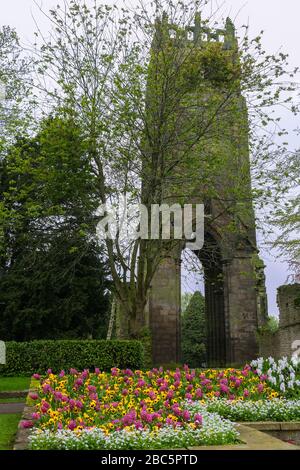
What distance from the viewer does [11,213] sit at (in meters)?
17.5

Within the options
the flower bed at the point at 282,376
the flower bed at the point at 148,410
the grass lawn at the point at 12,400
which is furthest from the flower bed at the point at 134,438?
the grass lawn at the point at 12,400

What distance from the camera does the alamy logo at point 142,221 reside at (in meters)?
15.9

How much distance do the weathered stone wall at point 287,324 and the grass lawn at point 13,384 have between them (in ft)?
31.8

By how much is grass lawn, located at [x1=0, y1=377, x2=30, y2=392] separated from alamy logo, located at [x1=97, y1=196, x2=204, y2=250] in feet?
15.5

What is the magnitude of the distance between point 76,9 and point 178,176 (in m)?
5.71

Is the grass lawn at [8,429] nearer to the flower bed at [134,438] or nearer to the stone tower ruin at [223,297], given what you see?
the flower bed at [134,438]

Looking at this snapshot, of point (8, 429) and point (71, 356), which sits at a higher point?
point (71, 356)

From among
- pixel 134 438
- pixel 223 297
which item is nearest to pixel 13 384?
pixel 134 438

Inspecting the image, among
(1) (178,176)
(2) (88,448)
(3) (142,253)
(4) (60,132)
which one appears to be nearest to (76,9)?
(4) (60,132)

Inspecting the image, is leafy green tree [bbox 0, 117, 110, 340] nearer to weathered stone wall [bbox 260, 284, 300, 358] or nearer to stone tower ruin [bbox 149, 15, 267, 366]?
stone tower ruin [bbox 149, 15, 267, 366]

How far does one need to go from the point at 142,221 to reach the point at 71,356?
4.56 metres

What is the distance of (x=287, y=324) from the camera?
68.8 ft

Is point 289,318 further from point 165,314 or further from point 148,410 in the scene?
point 148,410
